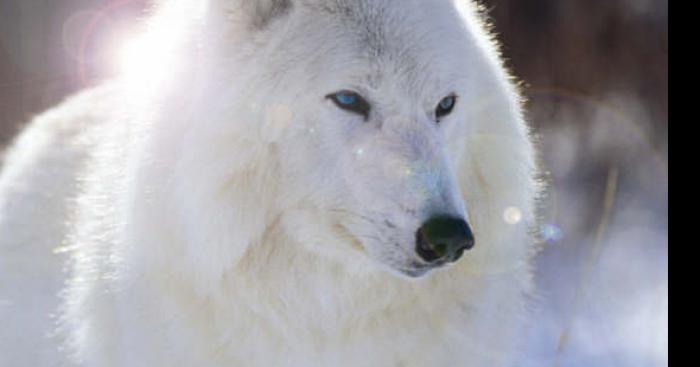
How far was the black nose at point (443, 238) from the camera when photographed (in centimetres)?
238

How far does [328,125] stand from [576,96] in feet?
18.0

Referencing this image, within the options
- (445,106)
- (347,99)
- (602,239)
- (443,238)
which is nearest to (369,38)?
(347,99)

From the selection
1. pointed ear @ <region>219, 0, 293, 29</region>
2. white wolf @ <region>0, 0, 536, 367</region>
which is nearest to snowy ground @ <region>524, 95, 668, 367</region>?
white wolf @ <region>0, 0, 536, 367</region>

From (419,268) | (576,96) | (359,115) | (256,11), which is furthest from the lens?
(576,96)

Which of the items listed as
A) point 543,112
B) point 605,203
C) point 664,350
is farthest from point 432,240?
point 543,112

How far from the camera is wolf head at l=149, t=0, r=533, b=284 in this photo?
256 centimetres

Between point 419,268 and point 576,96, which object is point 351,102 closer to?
point 419,268

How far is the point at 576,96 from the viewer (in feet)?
25.5

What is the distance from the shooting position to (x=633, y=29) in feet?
25.3

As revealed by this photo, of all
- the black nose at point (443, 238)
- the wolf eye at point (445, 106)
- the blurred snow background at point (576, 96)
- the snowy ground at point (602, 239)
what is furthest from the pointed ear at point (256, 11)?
the blurred snow background at point (576, 96)

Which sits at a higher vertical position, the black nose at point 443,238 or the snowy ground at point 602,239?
the black nose at point 443,238

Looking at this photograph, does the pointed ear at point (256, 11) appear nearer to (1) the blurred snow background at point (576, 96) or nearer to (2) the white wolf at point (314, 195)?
(2) the white wolf at point (314, 195)

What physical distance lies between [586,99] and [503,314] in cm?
511

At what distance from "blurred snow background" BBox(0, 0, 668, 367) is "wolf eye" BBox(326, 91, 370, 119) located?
353 cm
